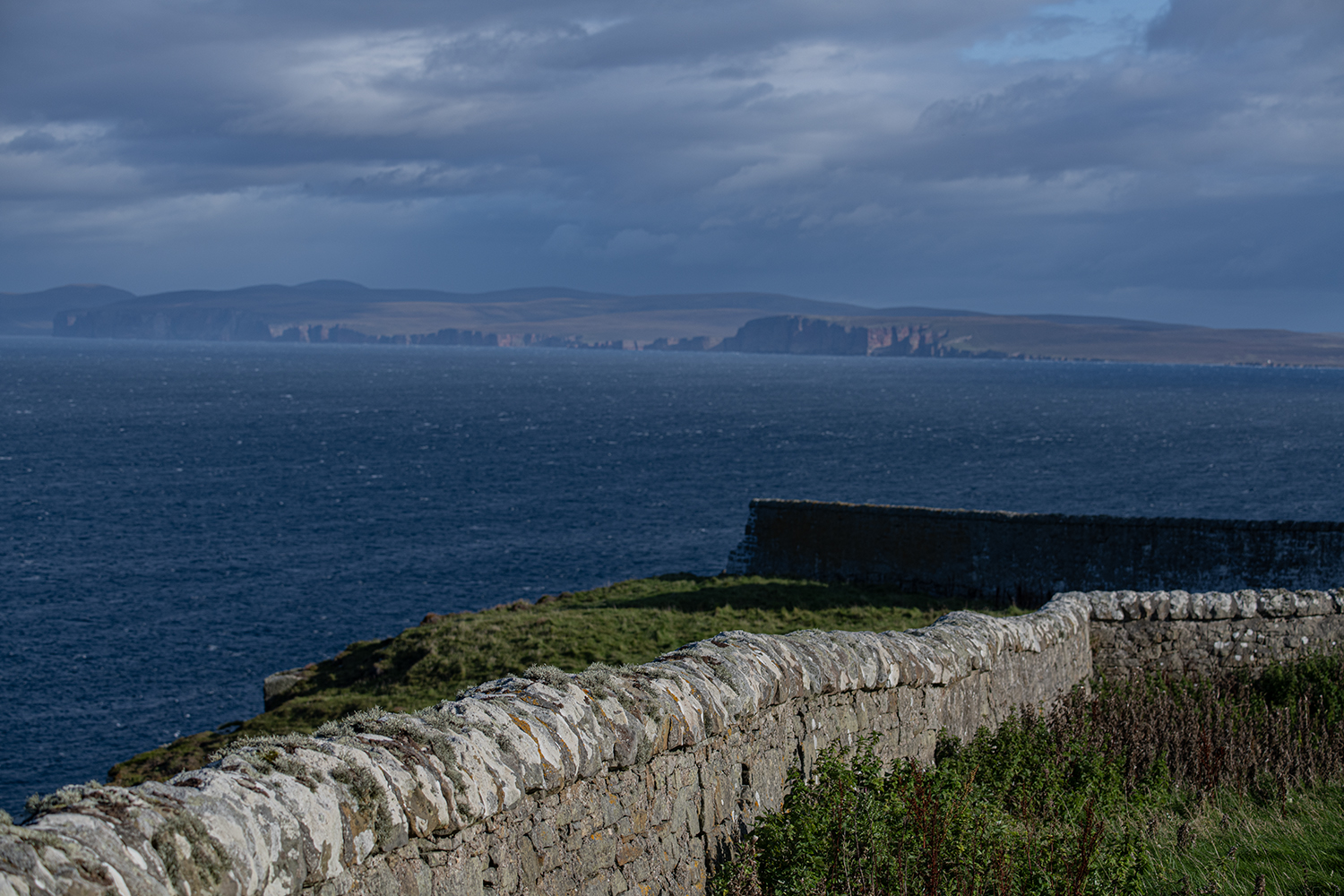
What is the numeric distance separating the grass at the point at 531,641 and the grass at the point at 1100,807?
8708 millimetres

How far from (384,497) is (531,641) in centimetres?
5151

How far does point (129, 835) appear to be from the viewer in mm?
3297

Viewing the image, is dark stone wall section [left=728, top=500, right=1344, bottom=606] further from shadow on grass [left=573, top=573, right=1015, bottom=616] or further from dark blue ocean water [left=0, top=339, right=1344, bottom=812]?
dark blue ocean water [left=0, top=339, right=1344, bottom=812]

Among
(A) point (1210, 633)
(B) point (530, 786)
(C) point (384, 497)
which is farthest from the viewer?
(C) point (384, 497)

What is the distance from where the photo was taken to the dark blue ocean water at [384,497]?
36094mm

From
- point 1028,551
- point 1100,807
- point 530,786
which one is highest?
point 530,786

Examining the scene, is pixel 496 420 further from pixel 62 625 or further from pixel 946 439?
pixel 62 625

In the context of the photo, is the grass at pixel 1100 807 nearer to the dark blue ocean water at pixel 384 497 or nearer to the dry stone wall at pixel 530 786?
the dry stone wall at pixel 530 786

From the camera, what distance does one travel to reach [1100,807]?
25.7 feet

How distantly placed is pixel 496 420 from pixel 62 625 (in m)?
85.8

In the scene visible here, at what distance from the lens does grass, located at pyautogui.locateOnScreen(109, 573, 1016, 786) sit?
19.9 meters

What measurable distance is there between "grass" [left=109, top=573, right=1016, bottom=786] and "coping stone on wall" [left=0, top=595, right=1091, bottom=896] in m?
12.0

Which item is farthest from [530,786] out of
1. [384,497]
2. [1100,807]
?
[384,497]

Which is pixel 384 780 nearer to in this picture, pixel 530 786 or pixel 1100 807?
pixel 530 786
